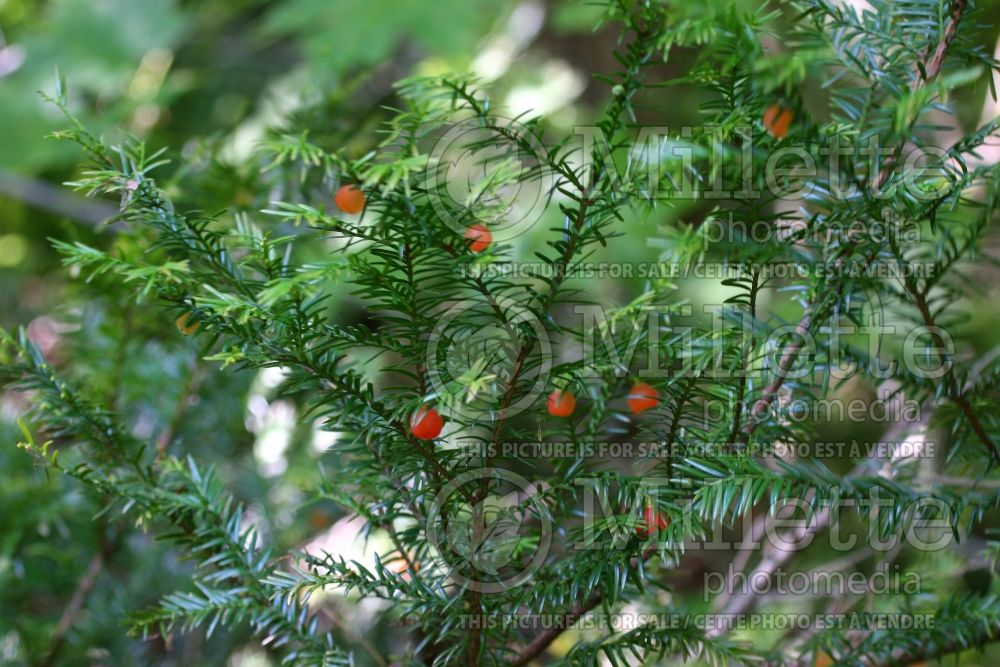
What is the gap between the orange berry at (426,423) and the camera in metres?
0.41

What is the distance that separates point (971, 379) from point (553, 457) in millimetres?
292

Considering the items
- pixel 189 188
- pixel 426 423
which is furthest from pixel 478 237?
pixel 189 188

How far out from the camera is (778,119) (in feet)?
1.16

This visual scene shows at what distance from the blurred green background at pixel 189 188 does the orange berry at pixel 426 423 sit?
138 mm

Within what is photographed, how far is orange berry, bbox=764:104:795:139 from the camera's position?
1.14 feet

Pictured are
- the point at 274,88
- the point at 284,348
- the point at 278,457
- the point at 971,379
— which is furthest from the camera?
the point at 274,88

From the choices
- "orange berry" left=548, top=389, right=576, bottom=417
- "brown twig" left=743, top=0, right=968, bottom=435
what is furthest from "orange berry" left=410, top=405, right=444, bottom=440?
"brown twig" left=743, top=0, right=968, bottom=435

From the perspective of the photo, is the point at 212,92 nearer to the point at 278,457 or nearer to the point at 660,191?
the point at 278,457

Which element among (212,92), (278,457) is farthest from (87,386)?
(212,92)

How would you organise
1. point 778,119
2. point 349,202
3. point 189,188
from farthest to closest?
point 189,188 < point 349,202 < point 778,119

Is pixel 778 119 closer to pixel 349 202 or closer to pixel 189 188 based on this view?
pixel 349 202

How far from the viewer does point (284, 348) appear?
398 mm

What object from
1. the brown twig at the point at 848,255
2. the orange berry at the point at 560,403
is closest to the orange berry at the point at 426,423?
the orange berry at the point at 560,403

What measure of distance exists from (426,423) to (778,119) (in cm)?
22
